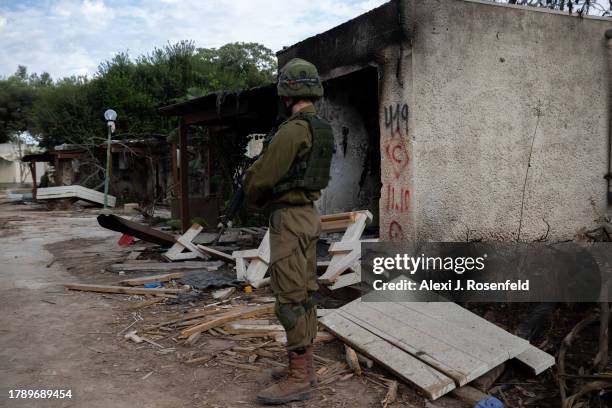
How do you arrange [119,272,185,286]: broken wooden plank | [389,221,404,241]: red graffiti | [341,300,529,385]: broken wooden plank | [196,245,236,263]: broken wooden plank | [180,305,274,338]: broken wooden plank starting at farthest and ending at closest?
[196,245,236,263]: broken wooden plank, [119,272,185,286]: broken wooden plank, [389,221,404,241]: red graffiti, [180,305,274,338]: broken wooden plank, [341,300,529,385]: broken wooden plank

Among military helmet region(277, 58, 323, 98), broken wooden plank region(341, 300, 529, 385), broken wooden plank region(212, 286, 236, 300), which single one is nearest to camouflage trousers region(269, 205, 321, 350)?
military helmet region(277, 58, 323, 98)

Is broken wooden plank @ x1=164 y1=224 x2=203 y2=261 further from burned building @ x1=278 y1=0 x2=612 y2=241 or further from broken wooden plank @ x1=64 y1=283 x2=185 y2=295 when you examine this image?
burned building @ x1=278 y1=0 x2=612 y2=241

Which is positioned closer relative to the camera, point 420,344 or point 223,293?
point 420,344

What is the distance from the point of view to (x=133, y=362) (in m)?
4.05

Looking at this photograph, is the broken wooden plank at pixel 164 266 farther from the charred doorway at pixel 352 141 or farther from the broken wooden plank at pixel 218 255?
the charred doorway at pixel 352 141

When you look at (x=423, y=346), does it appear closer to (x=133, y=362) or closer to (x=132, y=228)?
(x=133, y=362)

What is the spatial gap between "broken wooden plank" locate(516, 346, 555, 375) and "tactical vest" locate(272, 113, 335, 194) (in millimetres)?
1896

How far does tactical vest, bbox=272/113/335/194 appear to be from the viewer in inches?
130

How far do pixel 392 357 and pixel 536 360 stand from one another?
3.27ft

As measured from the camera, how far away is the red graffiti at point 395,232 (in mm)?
5598

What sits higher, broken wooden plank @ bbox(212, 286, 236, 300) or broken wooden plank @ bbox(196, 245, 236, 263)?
broken wooden plank @ bbox(196, 245, 236, 263)

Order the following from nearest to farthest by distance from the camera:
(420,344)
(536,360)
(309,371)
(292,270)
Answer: (292,270) < (309,371) < (536,360) < (420,344)

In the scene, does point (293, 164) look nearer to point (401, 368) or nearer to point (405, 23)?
point (401, 368)

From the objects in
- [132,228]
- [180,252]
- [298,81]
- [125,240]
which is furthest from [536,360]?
[125,240]
